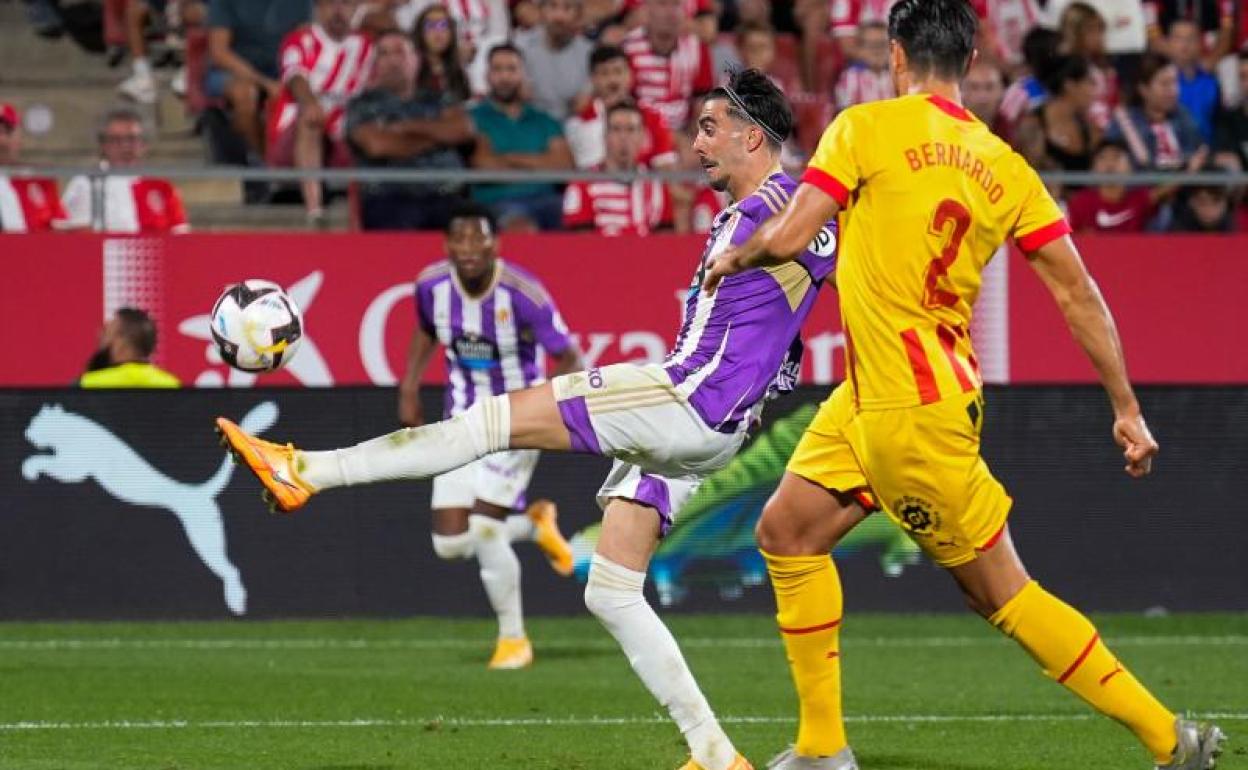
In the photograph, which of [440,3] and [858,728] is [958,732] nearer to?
[858,728]

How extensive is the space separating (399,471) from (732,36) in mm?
10677

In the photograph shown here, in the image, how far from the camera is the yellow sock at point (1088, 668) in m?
6.54

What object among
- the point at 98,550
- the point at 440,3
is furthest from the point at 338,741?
the point at 440,3

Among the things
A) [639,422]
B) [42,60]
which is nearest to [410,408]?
[639,422]

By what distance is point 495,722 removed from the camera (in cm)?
881

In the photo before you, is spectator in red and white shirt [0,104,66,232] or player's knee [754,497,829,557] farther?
spectator in red and white shirt [0,104,66,232]

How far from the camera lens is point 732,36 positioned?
1686 cm

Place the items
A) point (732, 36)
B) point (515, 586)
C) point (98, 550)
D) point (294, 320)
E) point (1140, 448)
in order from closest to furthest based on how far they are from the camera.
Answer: point (1140, 448), point (294, 320), point (515, 586), point (98, 550), point (732, 36)

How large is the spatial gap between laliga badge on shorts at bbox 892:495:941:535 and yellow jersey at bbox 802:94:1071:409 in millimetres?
278

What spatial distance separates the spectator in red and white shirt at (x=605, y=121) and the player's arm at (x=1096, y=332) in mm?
8508

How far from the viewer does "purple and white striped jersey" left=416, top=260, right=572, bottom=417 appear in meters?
11.4

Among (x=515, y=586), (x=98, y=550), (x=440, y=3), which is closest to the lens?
(x=515, y=586)

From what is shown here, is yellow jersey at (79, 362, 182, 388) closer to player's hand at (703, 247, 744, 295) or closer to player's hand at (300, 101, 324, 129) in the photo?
player's hand at (300, 101, 324, 129)

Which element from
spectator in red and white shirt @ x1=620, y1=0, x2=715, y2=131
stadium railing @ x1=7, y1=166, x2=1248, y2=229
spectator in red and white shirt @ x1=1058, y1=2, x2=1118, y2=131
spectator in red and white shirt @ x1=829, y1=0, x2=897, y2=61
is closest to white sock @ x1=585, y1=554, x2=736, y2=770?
stadium railing @ x1=7, y1=166, x2=1248, y2=229
